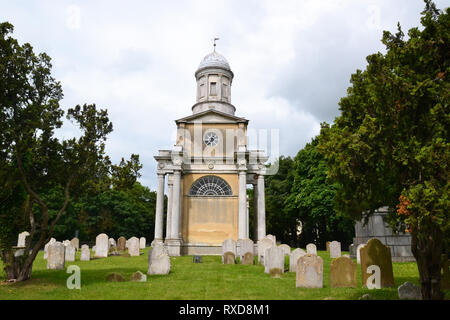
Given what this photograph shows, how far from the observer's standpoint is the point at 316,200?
29734 mm

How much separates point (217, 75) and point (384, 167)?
971 inches

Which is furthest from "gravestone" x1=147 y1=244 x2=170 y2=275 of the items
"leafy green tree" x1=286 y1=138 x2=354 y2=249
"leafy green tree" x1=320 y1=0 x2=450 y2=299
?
"leafy green tree" x1=286 y1=138 x2=354 y2=249

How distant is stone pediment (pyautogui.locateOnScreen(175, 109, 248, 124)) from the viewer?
27094 mm

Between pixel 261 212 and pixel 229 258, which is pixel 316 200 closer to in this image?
pixel 261 212

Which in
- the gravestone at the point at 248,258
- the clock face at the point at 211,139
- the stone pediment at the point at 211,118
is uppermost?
the stone pediment at the point at 211,118

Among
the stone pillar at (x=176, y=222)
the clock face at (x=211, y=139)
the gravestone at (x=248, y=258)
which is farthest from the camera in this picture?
the clock face at (x=211, y=139)

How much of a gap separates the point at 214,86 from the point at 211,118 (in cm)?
450

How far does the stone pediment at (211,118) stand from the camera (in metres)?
27.1

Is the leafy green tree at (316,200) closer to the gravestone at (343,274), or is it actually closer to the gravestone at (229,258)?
the gravestone at (229,258)

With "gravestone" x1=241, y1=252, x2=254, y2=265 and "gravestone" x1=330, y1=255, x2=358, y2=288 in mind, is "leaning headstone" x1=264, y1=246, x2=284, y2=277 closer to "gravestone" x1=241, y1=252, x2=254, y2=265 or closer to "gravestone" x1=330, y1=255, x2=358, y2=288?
"gravestone" x1=330, y1=255, x2=358, y2=288

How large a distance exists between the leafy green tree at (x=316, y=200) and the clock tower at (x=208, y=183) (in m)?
6.47

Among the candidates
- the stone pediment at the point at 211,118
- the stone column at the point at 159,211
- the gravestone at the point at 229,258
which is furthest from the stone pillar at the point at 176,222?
the gravestone at the point at 229,258

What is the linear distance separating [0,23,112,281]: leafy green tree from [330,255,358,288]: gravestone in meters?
8.76

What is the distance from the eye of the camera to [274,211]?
39.8 meters
